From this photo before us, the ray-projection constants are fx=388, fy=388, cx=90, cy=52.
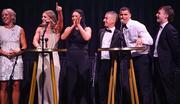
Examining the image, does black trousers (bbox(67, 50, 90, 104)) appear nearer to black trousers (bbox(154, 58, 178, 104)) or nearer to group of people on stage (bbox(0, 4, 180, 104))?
group of people on stage (bbox(0, 4, 180, 104))

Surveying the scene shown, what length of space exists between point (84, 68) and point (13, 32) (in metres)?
1.16

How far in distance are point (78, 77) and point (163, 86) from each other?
1233mm

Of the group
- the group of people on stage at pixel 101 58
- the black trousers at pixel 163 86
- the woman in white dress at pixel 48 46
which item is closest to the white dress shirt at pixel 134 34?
the group of people on stage at pixel 101 58

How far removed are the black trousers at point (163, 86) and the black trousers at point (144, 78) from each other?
11 centimetres

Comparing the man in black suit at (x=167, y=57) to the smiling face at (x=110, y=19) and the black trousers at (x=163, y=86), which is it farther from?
the smiling face at (x=110, y=19)

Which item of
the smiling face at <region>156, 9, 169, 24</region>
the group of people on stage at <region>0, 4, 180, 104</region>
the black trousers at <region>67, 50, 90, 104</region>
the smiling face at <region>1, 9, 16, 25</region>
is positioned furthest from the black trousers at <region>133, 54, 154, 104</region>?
the smiling face at <region>1, 9, 16, 25</region>

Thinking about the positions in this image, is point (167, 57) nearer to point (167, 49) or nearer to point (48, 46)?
point (167, 49)

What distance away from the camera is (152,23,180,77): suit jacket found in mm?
5438

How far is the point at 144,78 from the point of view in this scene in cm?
557

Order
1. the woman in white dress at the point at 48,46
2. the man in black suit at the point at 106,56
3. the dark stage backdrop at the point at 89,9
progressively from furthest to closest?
the dark stage backdrop at the point at 89,9
the man in black suit at the point at 106,56
the woman in white dress at the point at 48,46

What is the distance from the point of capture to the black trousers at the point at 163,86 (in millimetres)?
5461

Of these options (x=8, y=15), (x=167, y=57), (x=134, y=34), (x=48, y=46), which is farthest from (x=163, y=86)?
(x=8, y=15)

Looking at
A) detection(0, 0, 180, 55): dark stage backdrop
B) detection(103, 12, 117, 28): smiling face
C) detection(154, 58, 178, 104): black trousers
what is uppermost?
detection(0, 0, 180, 55): dark stage backdrop

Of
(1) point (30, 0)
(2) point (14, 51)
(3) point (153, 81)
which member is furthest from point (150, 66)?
(1) point (30, 0)
